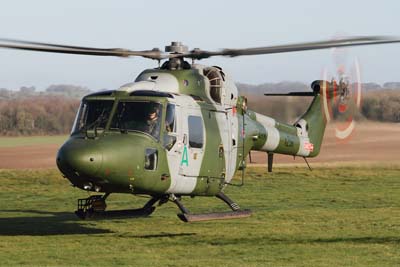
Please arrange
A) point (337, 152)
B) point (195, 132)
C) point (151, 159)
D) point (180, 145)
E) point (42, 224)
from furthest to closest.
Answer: point (337, 152) < point (42, 224) < point (195, 132) < point (180, 145) < point (151, 159)

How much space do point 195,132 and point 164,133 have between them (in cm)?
99

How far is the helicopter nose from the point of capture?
46.2ft

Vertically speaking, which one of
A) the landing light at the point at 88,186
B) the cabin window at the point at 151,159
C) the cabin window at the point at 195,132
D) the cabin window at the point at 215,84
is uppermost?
the cabin window at the point at 215,84

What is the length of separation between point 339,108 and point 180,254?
25.1 ft

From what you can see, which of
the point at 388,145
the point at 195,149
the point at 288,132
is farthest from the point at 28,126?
the point at 195,149

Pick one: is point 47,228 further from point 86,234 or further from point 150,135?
point 150,135

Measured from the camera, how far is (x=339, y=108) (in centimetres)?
2050

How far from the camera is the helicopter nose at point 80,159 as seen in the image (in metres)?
14.1

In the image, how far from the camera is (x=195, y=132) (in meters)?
16.2

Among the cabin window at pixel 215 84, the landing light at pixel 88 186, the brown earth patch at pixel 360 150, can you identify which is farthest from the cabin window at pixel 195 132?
the brown earth patch at pixel 360 150

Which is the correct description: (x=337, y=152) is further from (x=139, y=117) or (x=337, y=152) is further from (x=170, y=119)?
(x=139, y=117)

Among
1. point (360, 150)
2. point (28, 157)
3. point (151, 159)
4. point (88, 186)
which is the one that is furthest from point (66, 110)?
point (88, 186)

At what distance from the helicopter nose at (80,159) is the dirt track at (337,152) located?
25.0 metres

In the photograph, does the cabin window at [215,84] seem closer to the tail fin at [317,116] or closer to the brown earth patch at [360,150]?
the tail fin at [317,116]
